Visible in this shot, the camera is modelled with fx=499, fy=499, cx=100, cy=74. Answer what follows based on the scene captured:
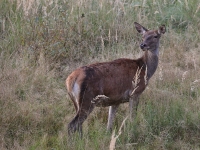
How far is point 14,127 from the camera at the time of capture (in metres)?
6.17

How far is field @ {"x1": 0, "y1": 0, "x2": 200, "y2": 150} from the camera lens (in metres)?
5.89

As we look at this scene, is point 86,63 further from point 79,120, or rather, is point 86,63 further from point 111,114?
point 79,120

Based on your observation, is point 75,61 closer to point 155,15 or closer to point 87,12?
point 87,12

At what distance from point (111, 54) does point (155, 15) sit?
2023 millimetres

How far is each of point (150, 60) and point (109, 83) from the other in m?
1.17

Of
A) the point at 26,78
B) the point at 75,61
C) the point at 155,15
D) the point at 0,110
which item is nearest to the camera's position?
the point at 0,110

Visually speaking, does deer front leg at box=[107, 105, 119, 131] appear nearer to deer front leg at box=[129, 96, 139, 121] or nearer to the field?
the field

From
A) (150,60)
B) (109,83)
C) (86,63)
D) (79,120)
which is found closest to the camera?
(79,120)

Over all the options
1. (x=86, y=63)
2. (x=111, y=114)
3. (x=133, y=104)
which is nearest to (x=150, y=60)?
(x=133, y=104)

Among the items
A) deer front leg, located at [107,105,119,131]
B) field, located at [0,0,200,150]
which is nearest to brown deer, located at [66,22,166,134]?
deer front leg, located at [107,105,119,131]

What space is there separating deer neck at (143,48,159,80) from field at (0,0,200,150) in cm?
35

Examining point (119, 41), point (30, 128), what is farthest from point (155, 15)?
point (30, 128)

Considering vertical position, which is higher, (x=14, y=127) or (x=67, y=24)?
(x=67, y=24)

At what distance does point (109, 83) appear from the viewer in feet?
20.4
